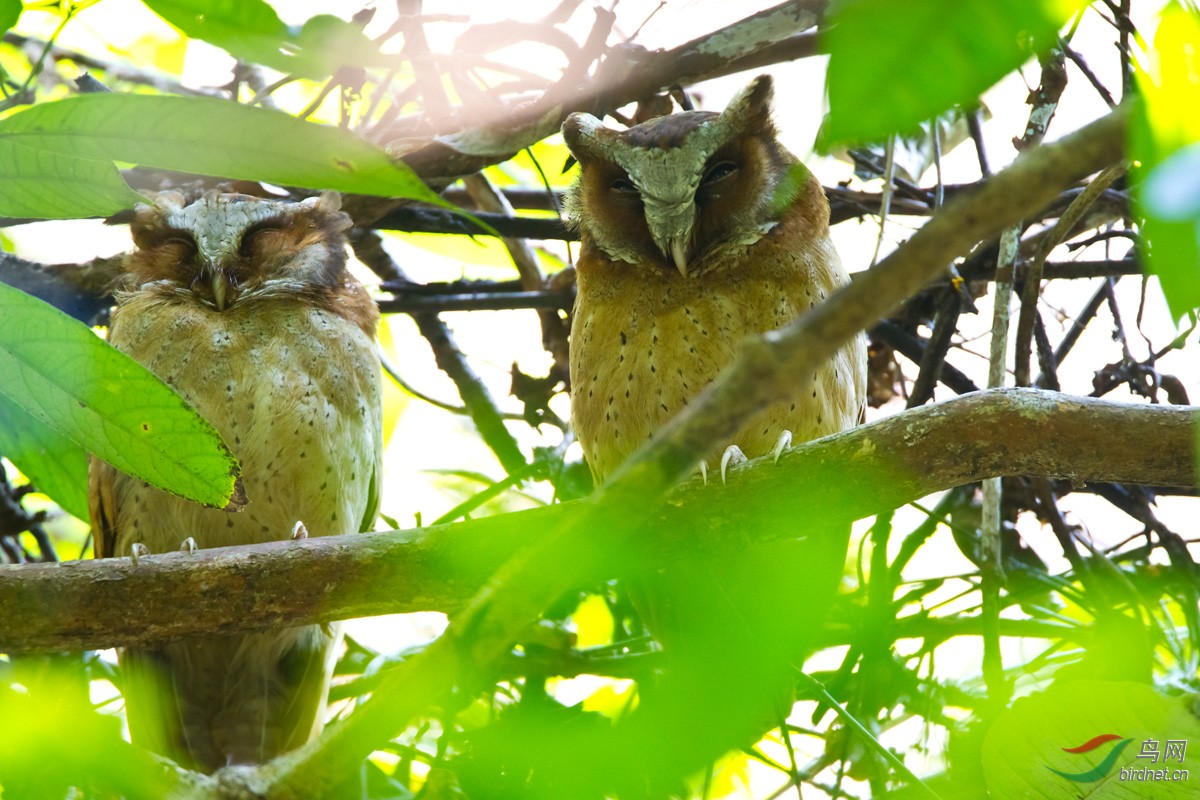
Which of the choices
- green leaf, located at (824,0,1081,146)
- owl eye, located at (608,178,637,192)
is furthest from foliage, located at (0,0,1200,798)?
owl eye, located at (608,178,637,192)

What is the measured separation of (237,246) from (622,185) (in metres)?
0.95

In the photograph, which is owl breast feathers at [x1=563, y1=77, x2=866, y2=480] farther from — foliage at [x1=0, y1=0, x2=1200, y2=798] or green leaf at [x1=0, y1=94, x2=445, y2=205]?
green leaf at [x1=0, y1=94, x2=445, y2=205]

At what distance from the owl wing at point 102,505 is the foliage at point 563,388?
0.18 meters

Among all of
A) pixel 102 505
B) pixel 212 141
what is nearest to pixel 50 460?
pixel 212 141

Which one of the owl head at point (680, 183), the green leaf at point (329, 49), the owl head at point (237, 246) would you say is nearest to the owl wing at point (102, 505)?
the owl head at point (237, 246)

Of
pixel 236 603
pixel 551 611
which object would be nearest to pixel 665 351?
pixel 551 611

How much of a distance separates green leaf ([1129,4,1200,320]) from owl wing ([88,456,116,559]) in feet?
8.00

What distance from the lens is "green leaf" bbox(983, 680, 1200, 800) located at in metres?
1.39

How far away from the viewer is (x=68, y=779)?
142cm

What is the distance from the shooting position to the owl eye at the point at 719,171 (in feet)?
7.64

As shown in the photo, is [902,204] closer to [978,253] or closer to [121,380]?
[978,253]

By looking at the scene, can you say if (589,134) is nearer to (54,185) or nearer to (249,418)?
(249,418)

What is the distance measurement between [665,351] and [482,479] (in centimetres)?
61

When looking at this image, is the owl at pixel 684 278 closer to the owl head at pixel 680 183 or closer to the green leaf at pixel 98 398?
the owl head at pixel 680 183
